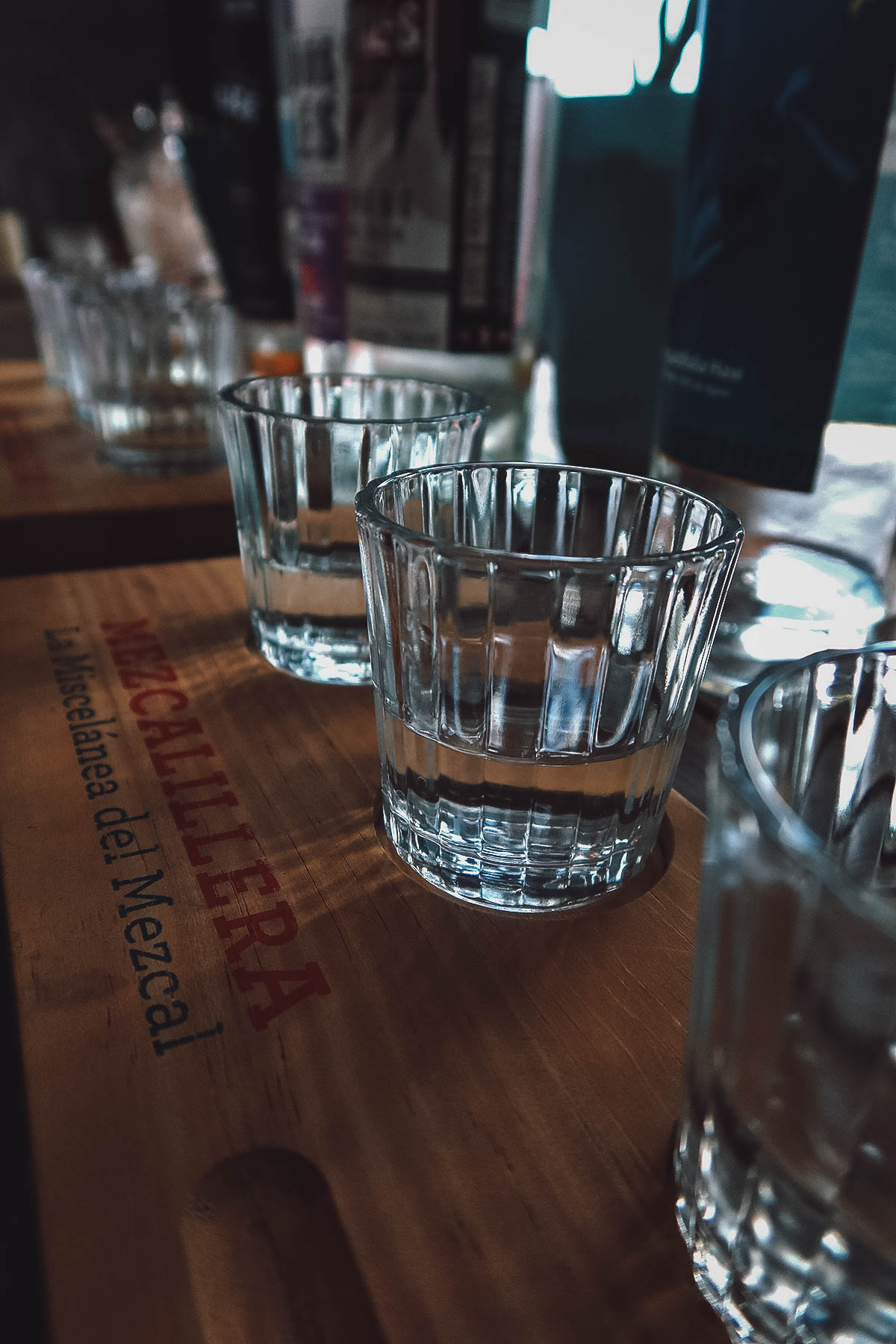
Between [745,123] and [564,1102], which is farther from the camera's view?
[745,123]

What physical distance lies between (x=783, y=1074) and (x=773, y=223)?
0.27m

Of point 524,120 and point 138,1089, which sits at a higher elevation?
point 524,120

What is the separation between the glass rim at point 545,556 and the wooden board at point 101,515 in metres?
0.26

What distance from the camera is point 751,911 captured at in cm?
14

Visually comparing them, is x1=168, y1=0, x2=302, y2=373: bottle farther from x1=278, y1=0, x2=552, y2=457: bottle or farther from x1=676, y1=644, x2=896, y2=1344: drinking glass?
x1=676, y1=644, x2=896, y2=1344: drinking glass

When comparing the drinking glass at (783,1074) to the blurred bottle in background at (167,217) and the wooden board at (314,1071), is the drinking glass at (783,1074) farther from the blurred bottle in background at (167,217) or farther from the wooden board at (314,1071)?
the blurred bottle in background at (167,217)

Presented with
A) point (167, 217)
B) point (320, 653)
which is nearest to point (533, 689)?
point (320, 653)

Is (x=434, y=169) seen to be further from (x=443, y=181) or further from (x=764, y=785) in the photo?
(x=764, y=785)

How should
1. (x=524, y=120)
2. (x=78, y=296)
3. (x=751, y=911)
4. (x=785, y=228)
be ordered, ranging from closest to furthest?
(x=751, y=911) < (x=785, y=228) < (x=524, y=120) < (x=78, y=296)

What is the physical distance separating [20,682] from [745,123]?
0.29 m

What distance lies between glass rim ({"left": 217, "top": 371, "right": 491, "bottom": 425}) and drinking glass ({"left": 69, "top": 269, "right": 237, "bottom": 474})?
0.20 m

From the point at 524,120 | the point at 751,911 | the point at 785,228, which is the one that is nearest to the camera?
the point at 751,911

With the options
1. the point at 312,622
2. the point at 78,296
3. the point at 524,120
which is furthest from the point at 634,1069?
the point at 78,296

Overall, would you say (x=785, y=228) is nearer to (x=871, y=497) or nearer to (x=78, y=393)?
(x=871, y=497)
